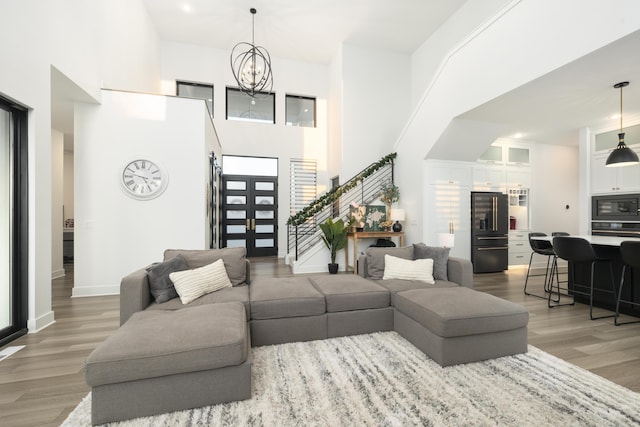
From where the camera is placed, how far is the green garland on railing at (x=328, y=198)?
6.18 meters

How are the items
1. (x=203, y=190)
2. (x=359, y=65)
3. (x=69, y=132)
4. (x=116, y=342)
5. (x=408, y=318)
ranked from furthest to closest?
(x=359, y=65) < (x=69, y=132) < (x=203, y=190) < (x=408, y=318) < (x=116, y=342)

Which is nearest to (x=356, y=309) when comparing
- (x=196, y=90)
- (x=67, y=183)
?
(x=196, y=90)

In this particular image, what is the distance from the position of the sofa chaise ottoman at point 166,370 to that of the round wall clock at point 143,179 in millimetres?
3196

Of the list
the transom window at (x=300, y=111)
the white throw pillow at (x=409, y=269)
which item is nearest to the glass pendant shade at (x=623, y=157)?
the white throw pillow at (x=409, y=269)

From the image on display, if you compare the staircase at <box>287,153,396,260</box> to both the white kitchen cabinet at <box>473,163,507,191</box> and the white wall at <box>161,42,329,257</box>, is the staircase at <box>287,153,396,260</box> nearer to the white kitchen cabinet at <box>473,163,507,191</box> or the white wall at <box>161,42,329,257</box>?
the white wall at <box>161,42,329,257</box>

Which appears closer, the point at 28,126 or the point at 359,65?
the point at 28,126

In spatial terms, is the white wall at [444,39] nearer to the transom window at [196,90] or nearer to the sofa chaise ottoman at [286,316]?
the sofa chaise ottoman at [286,316]

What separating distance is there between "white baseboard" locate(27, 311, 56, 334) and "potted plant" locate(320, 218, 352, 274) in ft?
13.4

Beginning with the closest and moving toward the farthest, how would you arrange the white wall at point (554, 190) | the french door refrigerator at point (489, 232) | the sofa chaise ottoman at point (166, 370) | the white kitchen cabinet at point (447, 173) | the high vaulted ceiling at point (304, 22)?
the sofa chaise ottoman at point (166, 370) → the white kitchen cabinet at point (447, 173) → the french door refrigerator at point (489, 232) → the high vaulted ceiling at point (304, 22) → the white wall at point (554, 190)

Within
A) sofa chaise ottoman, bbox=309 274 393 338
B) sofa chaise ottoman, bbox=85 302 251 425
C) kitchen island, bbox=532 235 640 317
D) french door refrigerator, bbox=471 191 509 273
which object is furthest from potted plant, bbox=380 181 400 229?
sofa chaise ottoman, bbox=85 302 251 425

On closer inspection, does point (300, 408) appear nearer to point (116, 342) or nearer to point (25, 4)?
point (116, 342)

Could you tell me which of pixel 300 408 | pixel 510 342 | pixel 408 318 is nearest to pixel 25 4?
pixel 300 408

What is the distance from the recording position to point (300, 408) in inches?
70.0

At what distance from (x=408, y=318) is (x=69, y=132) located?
7456mm
